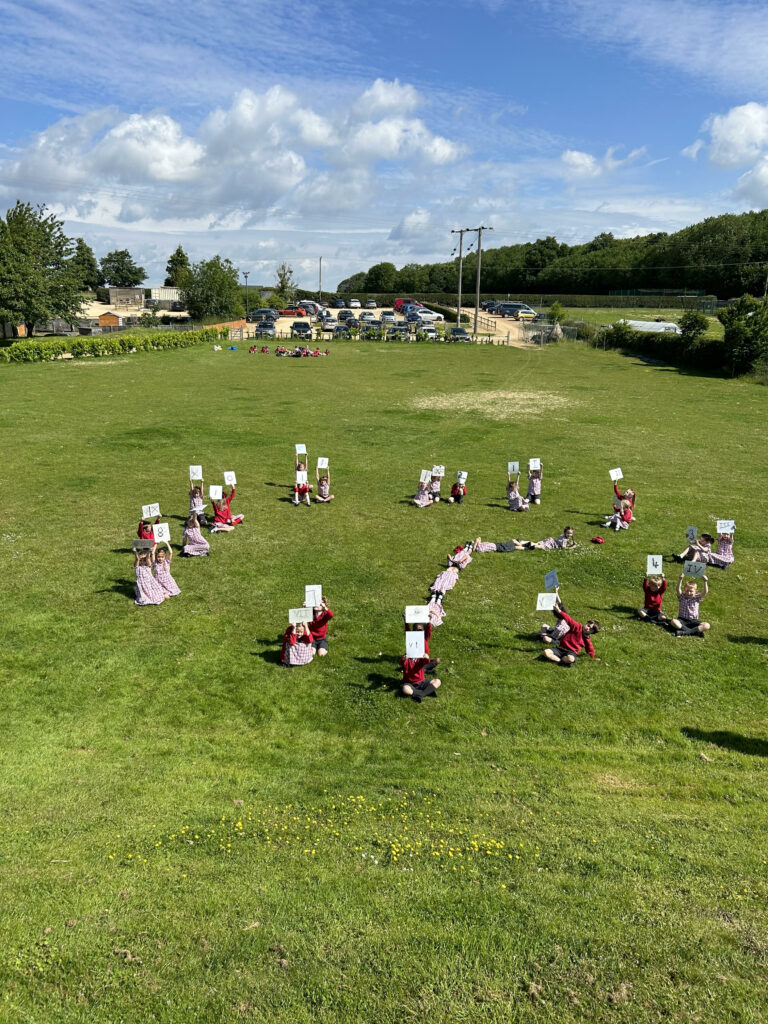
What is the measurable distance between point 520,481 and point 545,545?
6978 mm

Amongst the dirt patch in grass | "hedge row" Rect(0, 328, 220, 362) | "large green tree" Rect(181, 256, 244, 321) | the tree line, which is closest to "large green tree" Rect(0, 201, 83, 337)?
"hedge row" Rect(0, 328, 220, 362)

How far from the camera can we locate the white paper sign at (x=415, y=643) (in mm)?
12328

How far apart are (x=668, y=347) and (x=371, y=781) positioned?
6212 cm

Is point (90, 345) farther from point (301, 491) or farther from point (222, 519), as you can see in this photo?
point (222, 519)

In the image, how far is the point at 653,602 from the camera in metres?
15.8

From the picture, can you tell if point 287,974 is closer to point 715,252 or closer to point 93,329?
point 93,329

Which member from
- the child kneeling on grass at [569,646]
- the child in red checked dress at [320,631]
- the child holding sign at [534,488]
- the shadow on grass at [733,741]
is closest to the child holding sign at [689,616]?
the child kneeling on grass at [569,646]

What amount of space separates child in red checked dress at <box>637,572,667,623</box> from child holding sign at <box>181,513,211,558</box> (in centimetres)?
1144

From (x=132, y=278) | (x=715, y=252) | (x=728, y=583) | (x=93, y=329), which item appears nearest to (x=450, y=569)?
(x=728, y=583)

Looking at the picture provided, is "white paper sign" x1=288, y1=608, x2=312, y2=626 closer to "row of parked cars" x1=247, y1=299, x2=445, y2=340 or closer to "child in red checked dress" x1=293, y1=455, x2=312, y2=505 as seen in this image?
"child in red checked dress" x1=293, y1=455, x2=312, y2=505

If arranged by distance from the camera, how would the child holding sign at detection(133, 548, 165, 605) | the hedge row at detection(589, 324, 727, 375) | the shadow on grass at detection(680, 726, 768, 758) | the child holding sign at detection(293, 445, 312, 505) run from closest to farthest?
1. the shadow on grass at detection(680, 726, 768, 758)
2. the child holding sign at detection(133, 548, 165, 605)
3. the child holding sign at detection(293, 445, 312, 505)
4. the hedge row at detection(589, 324, 727, 375)

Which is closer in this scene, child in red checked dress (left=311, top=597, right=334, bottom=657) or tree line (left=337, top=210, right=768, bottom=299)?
child in red checked dress (left=311, top=597, right=334, bottom=657)

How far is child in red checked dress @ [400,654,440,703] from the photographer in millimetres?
12719

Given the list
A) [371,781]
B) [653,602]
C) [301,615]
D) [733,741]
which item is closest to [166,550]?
[301,615]
